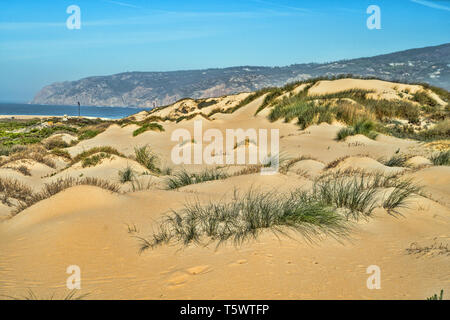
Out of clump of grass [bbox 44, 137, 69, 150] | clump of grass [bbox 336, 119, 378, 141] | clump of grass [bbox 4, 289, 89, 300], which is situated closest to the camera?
clump of grass [bbox 4, 289, 89, 300]

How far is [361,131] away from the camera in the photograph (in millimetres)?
13914

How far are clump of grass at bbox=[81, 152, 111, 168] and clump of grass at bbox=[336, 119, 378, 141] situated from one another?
9.07 metres

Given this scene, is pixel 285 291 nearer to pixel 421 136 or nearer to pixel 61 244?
pixel 61 244

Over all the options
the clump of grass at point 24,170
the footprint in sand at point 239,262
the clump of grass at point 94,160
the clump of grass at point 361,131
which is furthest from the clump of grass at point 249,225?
the clump of grass at point 361,131

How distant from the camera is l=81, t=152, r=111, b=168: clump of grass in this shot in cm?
1056

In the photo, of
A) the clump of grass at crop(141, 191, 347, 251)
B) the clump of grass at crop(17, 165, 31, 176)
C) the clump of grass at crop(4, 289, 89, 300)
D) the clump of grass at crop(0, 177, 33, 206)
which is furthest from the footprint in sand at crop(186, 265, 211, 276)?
the clump of grass at crop(17, 165, 31, 176)

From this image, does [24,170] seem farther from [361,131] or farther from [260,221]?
[361,131]

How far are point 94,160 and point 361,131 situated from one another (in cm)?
1053

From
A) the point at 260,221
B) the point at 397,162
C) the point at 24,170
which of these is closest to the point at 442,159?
the point at 397,162

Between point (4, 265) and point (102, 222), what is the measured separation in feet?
3.78

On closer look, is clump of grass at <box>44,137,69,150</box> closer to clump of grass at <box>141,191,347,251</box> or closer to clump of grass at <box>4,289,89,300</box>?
clump of grass at <box>141,191,347,251</box>

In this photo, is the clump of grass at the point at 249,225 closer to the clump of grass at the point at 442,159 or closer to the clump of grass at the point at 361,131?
the clump of grass at the point at 442,159

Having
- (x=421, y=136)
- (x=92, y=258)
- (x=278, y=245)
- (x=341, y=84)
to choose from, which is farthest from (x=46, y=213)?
(x=341, y=84)

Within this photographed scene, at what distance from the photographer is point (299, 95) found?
2291cm
